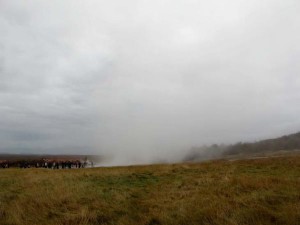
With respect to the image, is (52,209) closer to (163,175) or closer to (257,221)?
(257,221)

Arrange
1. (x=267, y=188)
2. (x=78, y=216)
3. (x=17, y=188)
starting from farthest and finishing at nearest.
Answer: (x=17, y=188), (x=267, y=188), (x=78, y=216)

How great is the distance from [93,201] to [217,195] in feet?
16.9

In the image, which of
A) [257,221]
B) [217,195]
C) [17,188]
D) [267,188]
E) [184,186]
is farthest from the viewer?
[17,188]

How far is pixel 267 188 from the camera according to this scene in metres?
13.8

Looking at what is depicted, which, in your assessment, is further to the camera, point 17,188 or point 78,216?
point 17,188

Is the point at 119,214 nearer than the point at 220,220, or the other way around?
the point at 220,220

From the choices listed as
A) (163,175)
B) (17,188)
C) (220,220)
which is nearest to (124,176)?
(163,175)

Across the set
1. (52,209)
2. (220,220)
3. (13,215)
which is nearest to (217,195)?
(220,220)

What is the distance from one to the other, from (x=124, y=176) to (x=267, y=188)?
11662 mm

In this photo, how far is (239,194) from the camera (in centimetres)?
1295

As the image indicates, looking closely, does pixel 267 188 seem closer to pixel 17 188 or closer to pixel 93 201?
pixel 93 201

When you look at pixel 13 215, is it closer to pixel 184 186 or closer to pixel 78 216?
pixel 78 216

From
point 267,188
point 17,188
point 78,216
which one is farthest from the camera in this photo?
point 17,188

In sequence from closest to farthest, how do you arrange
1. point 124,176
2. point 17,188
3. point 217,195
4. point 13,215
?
point 13,215 < point 217,195 < point 17,188 < point 124,176
